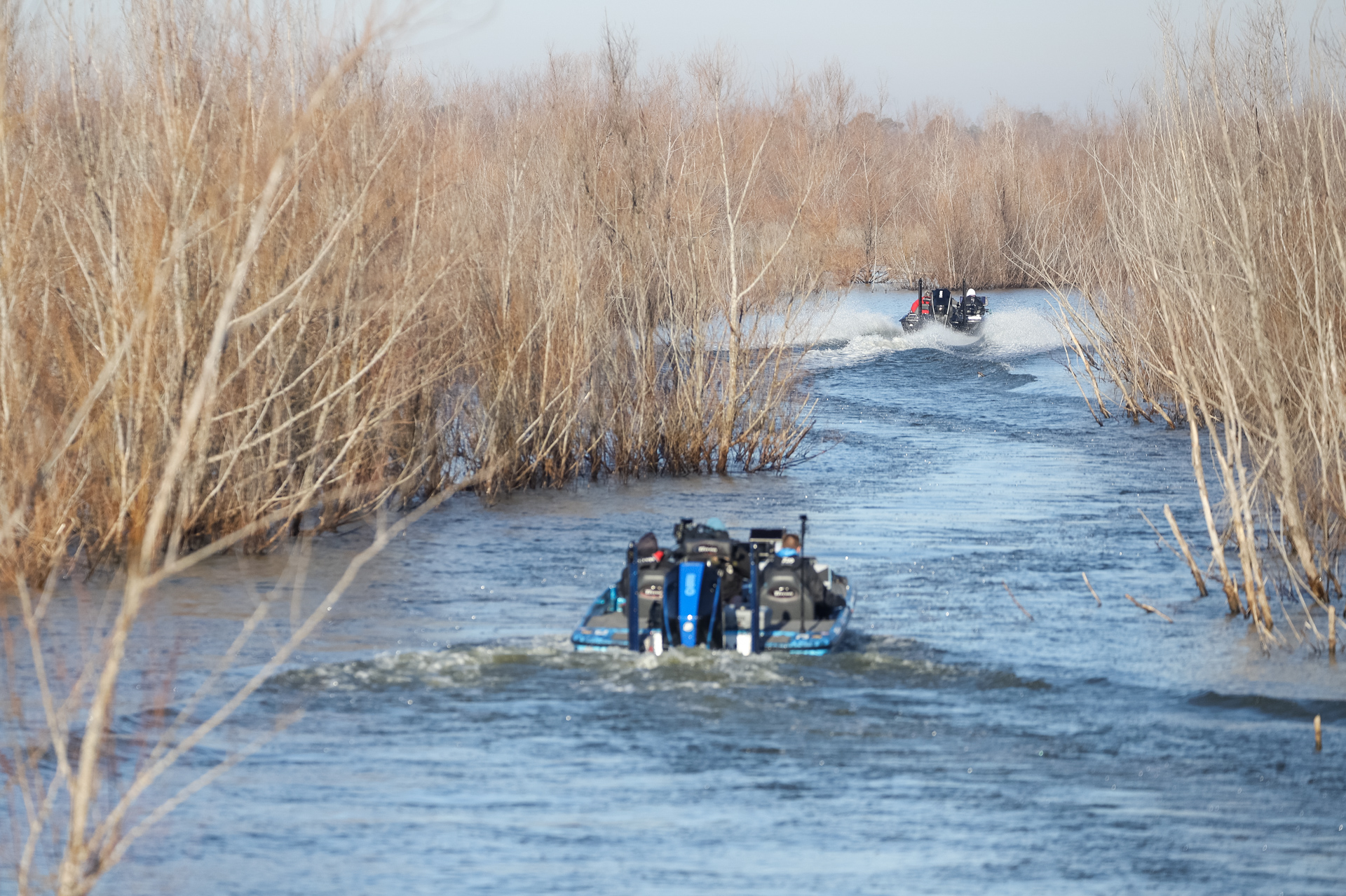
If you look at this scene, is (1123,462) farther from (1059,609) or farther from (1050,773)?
(1050,773)

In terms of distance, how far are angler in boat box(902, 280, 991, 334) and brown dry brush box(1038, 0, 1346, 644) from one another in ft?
61.9

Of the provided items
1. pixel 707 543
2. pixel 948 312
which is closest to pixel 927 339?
pixel 948 312

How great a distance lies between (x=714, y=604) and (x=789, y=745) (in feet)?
4.32

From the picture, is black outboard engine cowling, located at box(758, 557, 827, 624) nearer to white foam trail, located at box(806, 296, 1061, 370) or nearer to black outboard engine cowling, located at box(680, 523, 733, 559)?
black outboard engine cowling, located at box(680, 523, 733, 559)

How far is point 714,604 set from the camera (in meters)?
8.85

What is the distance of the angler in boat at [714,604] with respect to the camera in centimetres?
873

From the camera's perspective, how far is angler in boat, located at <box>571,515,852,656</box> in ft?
28.6

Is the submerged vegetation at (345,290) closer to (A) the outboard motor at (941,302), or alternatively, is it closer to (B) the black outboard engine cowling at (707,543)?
(B) the black outboard engine cowling at (707,543)

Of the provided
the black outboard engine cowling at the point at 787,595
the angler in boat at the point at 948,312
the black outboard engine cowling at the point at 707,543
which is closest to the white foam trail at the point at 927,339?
the angler in boat at the point at 948,312

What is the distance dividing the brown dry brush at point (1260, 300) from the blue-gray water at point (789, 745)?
0.80 metres

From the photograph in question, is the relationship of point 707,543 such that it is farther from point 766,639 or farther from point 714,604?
point 766,639

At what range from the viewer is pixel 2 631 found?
1036cm

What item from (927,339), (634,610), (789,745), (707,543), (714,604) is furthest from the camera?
(927,339)

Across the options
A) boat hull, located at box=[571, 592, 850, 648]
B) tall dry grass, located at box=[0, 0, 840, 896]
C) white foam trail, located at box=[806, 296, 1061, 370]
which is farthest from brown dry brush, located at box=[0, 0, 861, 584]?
white foam trail, located at box=[806, 296, 1061, 370]
